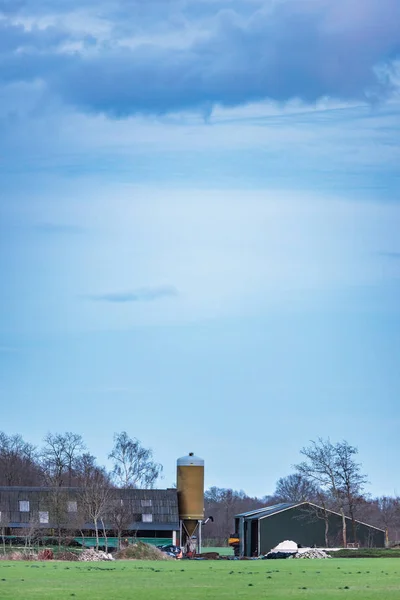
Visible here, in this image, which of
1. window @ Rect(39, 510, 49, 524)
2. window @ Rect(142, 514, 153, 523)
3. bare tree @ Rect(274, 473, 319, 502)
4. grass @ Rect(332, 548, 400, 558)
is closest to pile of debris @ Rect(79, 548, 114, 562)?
grass @ Rect(332, 548, 400, 558)

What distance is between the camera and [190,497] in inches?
2867

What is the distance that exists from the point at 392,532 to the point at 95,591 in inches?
4193

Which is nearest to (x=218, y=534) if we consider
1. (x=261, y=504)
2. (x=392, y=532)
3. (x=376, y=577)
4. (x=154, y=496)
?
(x=261, y=504)

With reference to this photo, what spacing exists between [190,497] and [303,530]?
1815 centimetres

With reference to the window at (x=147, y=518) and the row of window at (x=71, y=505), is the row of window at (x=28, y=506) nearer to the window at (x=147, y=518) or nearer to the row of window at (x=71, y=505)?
the row of window at (x=71, y=505)

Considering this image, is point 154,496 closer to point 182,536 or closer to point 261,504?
point 182,536

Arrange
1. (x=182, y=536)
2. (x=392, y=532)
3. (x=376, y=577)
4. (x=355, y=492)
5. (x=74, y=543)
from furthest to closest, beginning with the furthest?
1. (x=392, y=532)
2. (x=355, y=492)
3. (x=74, y=543)
4. (x=182, y=536)
5. (x=376, y=577)

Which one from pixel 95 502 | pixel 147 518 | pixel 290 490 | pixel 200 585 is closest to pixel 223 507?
pixel 290 490

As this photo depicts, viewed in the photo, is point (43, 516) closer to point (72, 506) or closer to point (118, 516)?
point (72, 506)

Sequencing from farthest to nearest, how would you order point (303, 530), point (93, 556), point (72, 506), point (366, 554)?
point (72, 506) < point (303, 530) < point (366, 554) < point (93, 556)

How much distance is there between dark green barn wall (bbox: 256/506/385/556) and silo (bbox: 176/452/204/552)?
526 inches

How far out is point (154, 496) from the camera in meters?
94.4

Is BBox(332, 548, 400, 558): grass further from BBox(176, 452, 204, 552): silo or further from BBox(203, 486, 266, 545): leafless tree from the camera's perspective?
BBox(203, 486, 266, 545): leafless tree

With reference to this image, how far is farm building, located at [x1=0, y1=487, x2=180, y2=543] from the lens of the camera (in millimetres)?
83812
